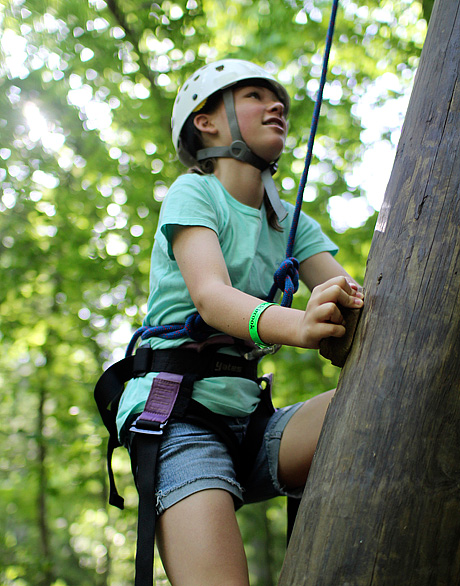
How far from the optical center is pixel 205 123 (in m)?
2.36

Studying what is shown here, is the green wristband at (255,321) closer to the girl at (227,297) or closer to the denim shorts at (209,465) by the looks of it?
the girl at (227,297)

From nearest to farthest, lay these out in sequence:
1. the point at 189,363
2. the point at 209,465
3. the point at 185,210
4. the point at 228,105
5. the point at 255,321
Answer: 1. the point at 255,321
2. the point at 209,465
3. the point at 185,210
4. the point at 189,363
5. the point at 228,105

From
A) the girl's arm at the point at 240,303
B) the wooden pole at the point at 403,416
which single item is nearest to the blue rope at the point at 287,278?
the girl's arm at the point at 240,303

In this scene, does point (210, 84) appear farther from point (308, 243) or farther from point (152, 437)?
point (152, 437)

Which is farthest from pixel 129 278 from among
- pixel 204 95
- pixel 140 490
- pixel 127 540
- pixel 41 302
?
pixel 127 540

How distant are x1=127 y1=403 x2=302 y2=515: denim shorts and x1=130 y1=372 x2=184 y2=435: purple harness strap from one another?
0.16 feet

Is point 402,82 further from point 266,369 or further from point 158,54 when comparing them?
point 266,369

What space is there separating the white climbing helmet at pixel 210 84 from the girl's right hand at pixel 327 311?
146 cm

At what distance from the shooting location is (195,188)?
1.90m

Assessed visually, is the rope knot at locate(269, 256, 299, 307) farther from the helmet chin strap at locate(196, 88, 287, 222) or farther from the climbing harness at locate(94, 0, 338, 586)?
the helmet chin strap at locate(196, 88, 287, 222)

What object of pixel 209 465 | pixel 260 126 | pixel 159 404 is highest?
pixel 260 126

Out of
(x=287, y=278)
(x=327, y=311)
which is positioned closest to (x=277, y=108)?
(x=287, y=278)

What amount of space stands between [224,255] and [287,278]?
0.34m

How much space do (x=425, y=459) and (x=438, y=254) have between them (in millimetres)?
436
